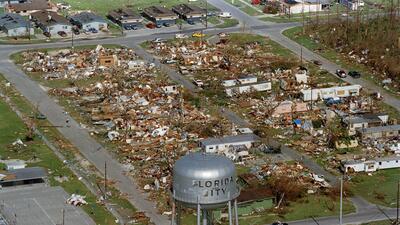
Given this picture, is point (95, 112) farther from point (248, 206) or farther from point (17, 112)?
point (248, 206)

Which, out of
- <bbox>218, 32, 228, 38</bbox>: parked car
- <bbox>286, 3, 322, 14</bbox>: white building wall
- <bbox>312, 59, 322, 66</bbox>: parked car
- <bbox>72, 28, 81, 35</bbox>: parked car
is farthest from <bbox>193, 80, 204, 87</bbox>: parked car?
<bbox>286, 3, 322, 14</bbox>: white building wall

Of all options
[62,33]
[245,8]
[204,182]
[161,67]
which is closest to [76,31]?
[62,33]

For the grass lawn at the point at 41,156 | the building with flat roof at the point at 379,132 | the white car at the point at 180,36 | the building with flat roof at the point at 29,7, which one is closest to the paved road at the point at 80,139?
the grass lawn at the point at 41,156

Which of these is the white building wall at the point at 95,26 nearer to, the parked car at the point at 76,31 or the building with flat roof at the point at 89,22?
the building with flat roof at the point at 89,22

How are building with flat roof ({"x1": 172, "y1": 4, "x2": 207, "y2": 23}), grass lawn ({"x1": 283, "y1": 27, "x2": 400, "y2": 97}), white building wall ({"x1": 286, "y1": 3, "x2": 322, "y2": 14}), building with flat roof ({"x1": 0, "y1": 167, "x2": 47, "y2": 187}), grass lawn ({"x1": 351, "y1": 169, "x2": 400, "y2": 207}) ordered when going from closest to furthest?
grass lawn ({"x1": 351, "y1": 169, "x2": 400, "y2": 207}), building with flat roof ({"x1": 0, "y1": 167, "x2": 47, "y2": 187}), grass lawn ({"x1": 283, "y1": 27, "x2": 400, "y2": 97}), building with flat roof ({"x1": 172, "y1": 4, "x2": 207, "y2": 23}), white building wall ({"x1": 286, "y1": 3, "x2": 322, "y2": 14})

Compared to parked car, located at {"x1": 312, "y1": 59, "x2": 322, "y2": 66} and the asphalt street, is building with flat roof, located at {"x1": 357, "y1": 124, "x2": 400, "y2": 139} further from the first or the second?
parked car, located at {"x1": 312, "y1": 59, "x2": 322, "y2": 66}

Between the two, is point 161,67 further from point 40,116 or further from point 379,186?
point 379,186

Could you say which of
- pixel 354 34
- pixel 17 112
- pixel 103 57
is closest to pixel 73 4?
pixel 103 57
